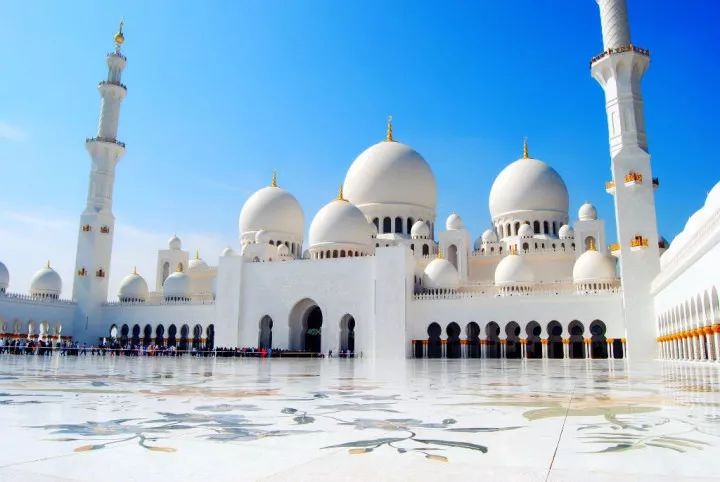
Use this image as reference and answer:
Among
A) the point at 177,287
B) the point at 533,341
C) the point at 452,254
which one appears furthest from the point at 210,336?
the point at 533,341

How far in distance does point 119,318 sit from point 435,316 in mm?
17072

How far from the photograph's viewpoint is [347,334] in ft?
85.6

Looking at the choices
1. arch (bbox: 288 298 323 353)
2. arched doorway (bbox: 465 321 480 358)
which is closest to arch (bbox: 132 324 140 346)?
arch (bbox: 288 298 323 353)

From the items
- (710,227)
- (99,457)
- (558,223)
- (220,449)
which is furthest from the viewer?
(558,223)

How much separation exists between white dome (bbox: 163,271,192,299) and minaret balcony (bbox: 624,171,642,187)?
72.3 feet

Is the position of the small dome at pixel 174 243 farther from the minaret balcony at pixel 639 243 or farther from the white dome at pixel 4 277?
the minaret balcony at pixel 639 243

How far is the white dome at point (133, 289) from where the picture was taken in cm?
3169

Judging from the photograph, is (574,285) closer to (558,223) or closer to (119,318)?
(558,223)

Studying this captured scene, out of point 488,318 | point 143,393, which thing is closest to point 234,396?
point 143,393

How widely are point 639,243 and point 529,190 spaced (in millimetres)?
9456

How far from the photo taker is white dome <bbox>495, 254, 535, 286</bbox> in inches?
961

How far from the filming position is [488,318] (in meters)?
23.7

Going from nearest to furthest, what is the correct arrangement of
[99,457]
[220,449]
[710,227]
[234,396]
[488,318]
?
[99,457] < [220,449] < [234,396] < [710,227] < [488,318]

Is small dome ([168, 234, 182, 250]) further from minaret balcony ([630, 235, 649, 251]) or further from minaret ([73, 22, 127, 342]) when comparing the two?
minaret balcony ([630, 235, 649, 251])
